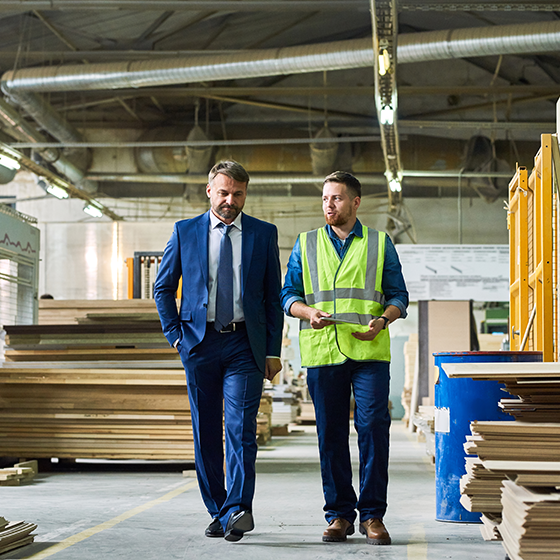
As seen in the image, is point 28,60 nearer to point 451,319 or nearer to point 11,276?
point 11,276

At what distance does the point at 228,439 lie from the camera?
13.1ft

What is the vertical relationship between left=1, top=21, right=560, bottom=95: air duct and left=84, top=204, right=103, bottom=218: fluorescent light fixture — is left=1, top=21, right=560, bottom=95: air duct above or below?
above

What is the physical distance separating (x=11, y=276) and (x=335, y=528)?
7.98m

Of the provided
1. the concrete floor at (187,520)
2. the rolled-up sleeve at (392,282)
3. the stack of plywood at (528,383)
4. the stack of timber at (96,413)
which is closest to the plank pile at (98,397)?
the stack of timber at (96,413)

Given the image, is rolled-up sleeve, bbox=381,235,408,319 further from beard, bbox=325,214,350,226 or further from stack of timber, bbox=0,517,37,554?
stack of timber, bbox=0,517,37,554

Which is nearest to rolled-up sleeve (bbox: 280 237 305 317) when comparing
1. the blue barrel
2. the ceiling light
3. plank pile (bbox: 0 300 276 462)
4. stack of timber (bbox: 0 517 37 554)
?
the blue barrel

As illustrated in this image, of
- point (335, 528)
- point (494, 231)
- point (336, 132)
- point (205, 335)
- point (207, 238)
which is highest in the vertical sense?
point (336, 132)

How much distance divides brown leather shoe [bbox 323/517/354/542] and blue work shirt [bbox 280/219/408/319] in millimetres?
1072

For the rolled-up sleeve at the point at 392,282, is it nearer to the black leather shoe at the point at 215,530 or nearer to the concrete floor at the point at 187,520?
the concrete floor at the point at 187,520

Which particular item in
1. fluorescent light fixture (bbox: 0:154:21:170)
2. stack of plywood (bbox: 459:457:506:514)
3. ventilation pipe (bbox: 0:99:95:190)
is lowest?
stack of plywood (bbox: 459:457:506:514)

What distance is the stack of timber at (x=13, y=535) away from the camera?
357 centimetres

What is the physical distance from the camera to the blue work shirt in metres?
4.10

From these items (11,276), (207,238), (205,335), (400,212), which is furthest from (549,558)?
(400,212)

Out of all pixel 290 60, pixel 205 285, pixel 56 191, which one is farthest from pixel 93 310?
pixel 205 285
